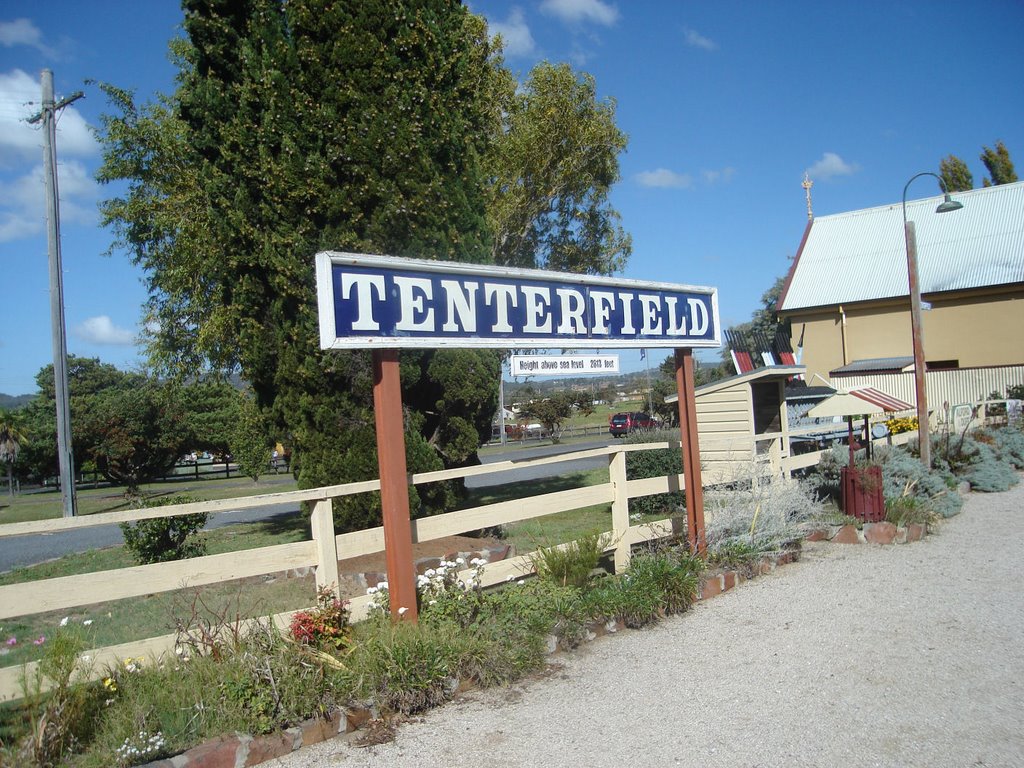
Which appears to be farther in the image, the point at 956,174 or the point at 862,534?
the point at 956,174

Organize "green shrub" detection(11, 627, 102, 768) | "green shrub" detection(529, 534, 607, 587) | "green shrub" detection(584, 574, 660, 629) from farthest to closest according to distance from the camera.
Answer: "green shrub" detection(529, 534, 607, 587)
"green shrub" detection(584, 574, 660, 629)
"green shrub" detection(11, 627, 102, 768)

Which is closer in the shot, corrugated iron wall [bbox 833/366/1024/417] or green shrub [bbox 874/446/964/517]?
green shrub [bbox 874/446/964/517]

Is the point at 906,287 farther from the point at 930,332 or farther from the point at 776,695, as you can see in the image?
the point at 776,695

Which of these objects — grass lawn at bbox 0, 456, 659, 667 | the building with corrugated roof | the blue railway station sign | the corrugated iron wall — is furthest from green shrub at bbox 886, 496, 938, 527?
the building with corrugated roof

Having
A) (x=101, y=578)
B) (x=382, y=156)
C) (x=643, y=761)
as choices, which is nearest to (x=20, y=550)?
(x=382, y=156)

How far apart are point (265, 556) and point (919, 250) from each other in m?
34.9

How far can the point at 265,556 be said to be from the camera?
210 inches

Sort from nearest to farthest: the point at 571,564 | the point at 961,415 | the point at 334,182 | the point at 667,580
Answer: the point at 571,564 < the point at 667,580 < the point at 334,182 < the point at 961,415

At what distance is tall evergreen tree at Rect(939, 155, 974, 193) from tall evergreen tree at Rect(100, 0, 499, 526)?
163ft

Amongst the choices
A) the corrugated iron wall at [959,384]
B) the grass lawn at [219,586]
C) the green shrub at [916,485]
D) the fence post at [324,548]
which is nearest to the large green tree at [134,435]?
the grass lawn at [219,586]

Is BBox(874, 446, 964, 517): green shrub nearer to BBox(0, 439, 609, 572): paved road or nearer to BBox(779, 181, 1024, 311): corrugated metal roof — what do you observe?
BBox(0, 439, 609, 572): paved road

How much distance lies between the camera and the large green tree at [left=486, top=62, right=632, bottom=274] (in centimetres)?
1705

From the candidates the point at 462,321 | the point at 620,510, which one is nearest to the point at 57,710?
the point at 462,321

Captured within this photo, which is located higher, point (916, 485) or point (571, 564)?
point (571, 564)
